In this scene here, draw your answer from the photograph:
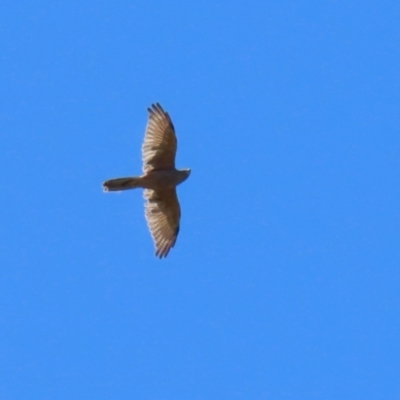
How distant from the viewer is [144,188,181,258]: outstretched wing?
4025cm

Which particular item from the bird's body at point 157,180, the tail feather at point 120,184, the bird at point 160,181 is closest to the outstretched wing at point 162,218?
the bird at point 160,181

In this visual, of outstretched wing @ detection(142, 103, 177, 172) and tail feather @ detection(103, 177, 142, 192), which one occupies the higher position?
outstretched wing @ detection(142, 103, 177, 172)

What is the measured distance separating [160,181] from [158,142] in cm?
99

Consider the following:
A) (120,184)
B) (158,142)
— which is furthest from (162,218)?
(158,142)

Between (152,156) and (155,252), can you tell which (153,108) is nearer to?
(152,156)

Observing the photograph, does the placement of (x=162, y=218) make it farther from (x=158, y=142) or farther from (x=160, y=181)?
(x=158, y=142)

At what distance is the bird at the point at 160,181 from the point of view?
38906 millimetres

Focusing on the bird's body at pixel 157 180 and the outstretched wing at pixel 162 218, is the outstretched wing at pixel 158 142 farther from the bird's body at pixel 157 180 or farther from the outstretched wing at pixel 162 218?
the outstretched wing at pixel 162 218

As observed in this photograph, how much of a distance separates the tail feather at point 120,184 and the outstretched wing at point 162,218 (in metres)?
1.01

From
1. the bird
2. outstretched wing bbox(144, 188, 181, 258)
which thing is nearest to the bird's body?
the bird

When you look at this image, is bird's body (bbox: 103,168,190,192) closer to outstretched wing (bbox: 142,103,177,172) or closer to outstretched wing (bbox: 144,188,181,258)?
outstretched wing (bbox: 142,103,177,172)

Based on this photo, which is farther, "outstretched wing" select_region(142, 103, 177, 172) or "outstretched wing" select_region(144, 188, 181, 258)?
"outstretched wing" select_region(144, 188, 181, 258)

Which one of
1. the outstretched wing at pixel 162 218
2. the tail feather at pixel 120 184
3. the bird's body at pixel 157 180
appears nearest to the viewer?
the tail feather at pixel 120 184

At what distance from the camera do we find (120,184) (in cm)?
3894
